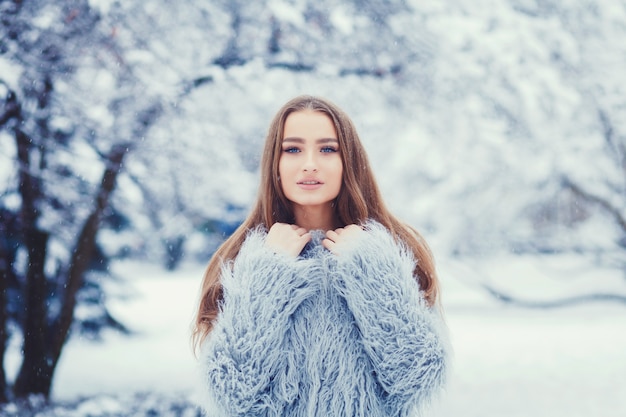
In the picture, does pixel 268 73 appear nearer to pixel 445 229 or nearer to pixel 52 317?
pixel 445 229

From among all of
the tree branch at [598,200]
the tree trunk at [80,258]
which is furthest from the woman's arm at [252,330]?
the tree branch at [598,200]

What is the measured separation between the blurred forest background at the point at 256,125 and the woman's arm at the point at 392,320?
55.2 inches

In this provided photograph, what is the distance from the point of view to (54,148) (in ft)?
6.73

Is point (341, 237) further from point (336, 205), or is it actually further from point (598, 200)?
point (598, 200)

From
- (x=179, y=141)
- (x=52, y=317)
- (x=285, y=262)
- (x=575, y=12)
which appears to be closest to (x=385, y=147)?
(x=179, y=141)

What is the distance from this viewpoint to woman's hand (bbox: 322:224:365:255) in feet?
2.94

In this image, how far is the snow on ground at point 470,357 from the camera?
2047 mm

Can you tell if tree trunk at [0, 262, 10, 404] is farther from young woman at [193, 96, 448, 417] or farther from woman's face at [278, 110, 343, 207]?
woman's face at [278, 110, 343, 207]

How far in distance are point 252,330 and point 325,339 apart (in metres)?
0.11

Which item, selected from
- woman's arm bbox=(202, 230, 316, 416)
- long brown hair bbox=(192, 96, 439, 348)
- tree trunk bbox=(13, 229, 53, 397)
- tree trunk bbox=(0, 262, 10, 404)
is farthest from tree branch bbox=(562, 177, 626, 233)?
tree trunk bbox=(0, 262, 10, 404)

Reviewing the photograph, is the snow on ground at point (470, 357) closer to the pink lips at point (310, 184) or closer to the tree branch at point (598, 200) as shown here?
the tree branch at point (598, 200)

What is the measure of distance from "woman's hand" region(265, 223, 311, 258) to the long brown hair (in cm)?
5

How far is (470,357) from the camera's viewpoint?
2176mm

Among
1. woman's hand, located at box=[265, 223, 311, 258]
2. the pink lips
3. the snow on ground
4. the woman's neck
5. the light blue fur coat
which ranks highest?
the pink lips
